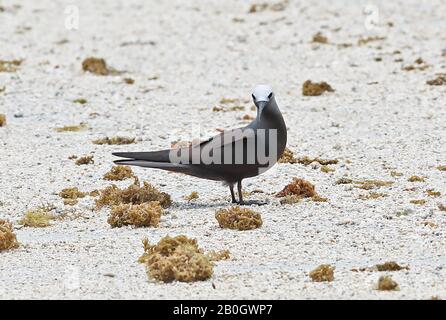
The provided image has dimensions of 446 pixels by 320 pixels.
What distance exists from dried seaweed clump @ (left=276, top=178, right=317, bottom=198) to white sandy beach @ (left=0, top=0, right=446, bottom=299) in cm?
24

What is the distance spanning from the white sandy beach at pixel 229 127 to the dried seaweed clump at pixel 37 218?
0.11 metres

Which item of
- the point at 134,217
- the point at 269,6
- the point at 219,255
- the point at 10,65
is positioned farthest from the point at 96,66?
the point at 219,255

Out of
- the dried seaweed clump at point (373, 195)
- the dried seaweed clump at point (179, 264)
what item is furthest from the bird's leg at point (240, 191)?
the dried seaweed clump at point (179, 264)

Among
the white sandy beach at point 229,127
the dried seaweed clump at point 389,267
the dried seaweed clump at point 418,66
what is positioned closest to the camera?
the dried seaweed clump at point 389,267

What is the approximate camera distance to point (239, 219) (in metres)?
11.2

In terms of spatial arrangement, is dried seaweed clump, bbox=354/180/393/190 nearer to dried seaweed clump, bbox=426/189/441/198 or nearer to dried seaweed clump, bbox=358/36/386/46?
dried seaweed clump, bbox=426/189/441/198

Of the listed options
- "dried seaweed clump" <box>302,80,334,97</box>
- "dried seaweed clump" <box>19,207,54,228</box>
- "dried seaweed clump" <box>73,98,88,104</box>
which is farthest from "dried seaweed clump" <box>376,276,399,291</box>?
"dried seaweed clump" <box>73,98,88,104</box>

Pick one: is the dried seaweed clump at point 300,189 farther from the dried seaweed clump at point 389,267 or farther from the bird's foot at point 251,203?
the dried seaweed clump at point 389,267

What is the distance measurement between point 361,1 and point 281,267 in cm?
2165

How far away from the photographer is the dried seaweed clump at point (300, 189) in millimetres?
12516

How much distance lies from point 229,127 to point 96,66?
20.2ft

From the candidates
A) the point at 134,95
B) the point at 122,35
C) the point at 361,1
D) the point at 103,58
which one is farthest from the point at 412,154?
the point at 361,1

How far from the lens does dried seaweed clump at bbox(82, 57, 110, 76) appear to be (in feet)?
73.6

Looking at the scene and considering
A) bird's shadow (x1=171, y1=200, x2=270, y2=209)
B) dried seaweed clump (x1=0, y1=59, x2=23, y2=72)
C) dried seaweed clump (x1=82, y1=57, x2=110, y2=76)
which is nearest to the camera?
bird's shadow (x1=171, y1=200, x2=270, y2=209)
